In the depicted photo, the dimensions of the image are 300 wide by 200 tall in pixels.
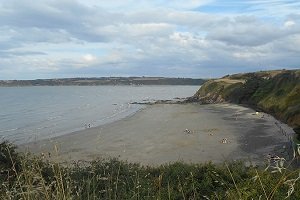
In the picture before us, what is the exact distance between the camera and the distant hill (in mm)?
41106

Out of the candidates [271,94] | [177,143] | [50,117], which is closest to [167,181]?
[177,143]

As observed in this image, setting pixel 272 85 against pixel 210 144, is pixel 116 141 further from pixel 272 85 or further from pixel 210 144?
pixel 272 85

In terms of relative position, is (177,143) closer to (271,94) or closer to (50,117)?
(271,94)

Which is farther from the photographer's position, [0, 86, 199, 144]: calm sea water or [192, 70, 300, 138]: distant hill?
[192, 70, 300, 138]: distant hill

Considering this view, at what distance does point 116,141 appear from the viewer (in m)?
30.9

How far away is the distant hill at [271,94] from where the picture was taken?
41106 mm

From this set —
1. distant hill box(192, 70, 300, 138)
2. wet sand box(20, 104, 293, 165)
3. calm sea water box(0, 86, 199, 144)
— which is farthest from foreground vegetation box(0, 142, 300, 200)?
distant hill box(192, 70, 300, 138)

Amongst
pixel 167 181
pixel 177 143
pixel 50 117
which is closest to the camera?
pixel 167 181

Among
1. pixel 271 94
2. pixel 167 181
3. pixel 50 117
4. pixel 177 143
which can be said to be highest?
pixel 167 181

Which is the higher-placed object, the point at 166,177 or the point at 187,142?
the point at 166,177

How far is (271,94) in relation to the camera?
56.3 metres

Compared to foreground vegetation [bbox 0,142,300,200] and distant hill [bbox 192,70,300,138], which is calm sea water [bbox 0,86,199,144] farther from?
distant hill [bbox 192,70,300,138]

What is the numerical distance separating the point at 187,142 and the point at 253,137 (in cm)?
498

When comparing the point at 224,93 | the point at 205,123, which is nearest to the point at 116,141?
the point at 205,123
